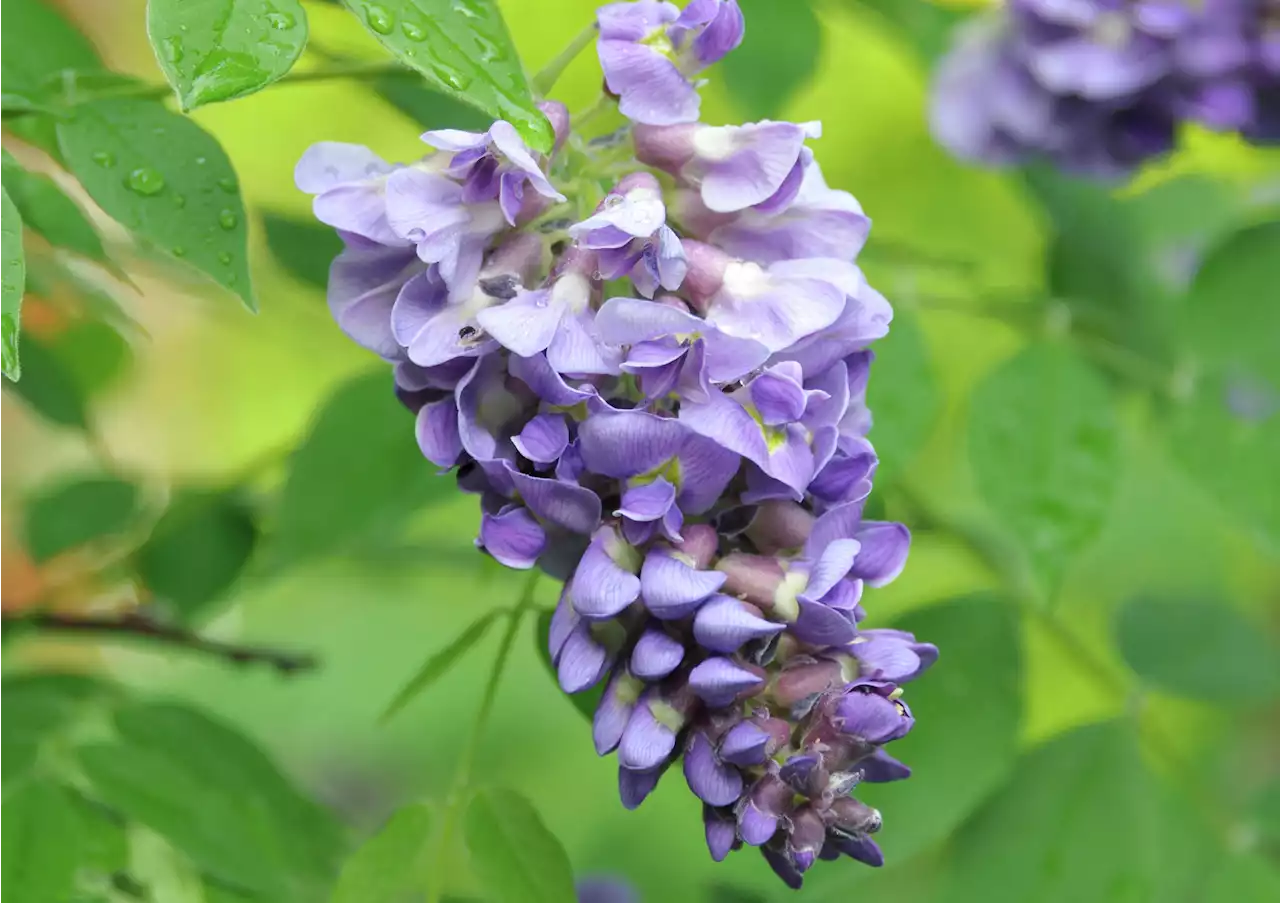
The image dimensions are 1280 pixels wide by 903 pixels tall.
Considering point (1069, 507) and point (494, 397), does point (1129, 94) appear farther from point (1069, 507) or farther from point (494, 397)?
point (494, 397)

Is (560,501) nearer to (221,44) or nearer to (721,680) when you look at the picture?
(721,680)

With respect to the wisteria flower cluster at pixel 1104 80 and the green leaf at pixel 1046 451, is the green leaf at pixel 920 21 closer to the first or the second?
the wisteria flower cluster at pixel 1104 80

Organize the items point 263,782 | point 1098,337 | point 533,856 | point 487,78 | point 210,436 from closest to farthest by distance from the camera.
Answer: point 487,78
point 533,856
point 263,782
point 1098,337
point 210,436

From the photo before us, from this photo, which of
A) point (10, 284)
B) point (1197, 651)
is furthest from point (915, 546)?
point (10, 284)

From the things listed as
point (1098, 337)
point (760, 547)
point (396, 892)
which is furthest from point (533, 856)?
point (1098, 337)

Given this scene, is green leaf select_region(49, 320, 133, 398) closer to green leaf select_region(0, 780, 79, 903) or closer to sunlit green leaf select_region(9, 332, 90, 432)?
sunlit green leaf select_region(9, 332, 90, 432)

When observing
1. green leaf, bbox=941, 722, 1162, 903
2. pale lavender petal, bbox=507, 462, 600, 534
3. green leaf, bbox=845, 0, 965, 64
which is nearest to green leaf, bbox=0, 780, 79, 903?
pale lavender petal, bbox=507, 462, 600, 534
